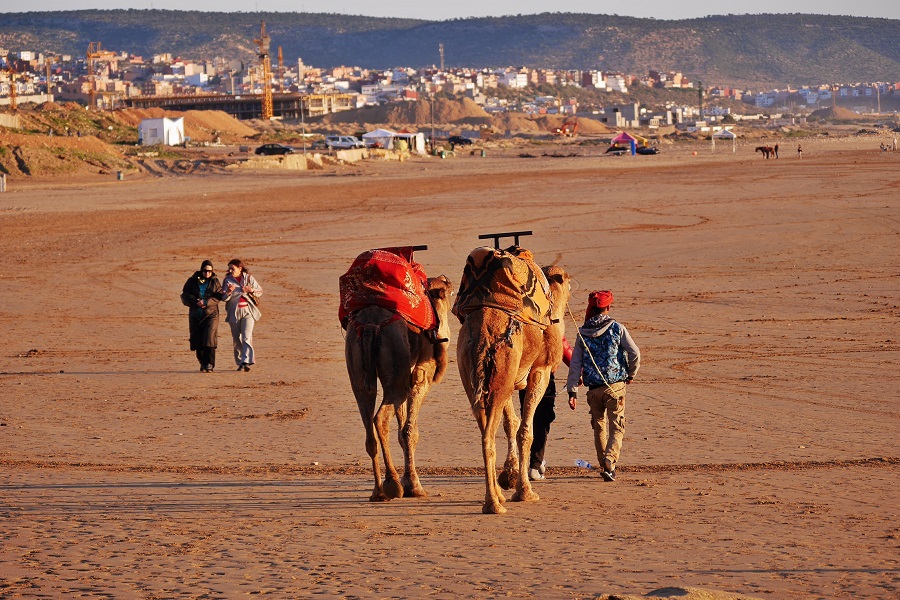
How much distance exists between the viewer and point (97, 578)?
736 centimetres

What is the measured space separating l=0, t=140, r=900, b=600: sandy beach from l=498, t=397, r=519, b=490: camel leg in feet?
0.75

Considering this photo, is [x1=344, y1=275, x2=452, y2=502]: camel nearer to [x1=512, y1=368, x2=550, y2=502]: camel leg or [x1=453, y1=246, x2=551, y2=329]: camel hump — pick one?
[x1=453, y1=246, x2=551, y2=329]: camel hump

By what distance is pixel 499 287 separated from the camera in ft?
30.1

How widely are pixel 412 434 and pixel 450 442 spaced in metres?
2.07

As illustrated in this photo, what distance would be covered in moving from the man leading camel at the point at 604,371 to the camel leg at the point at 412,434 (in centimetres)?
117

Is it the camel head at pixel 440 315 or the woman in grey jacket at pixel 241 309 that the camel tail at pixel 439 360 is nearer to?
the camel head at pixel 440 315

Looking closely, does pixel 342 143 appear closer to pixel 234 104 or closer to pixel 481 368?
pixel 481 368

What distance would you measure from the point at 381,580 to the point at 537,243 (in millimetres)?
22434

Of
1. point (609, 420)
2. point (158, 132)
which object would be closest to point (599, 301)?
point (609, 420)

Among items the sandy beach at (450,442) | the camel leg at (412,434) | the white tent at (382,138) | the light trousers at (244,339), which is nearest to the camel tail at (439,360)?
the camel leg at (412,434)

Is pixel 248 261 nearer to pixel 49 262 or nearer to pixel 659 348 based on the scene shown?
pixel 49 262

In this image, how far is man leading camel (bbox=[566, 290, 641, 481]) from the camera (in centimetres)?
1013

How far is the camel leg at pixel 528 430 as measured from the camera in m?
9.35

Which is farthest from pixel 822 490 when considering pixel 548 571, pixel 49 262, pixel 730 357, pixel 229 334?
pixel 49 262
